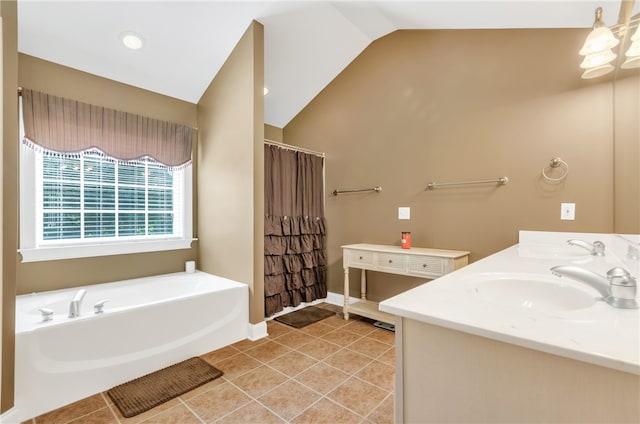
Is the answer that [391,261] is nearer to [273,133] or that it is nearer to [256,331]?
[256,331]

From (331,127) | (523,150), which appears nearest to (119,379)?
(331,127)

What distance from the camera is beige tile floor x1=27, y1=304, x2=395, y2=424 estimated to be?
161cm

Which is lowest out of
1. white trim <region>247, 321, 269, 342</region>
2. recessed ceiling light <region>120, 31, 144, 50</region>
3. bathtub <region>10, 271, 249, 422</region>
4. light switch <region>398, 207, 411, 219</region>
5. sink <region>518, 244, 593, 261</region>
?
white trim <region>247, 321, 269, 342</region>

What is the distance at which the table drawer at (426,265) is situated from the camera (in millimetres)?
2395

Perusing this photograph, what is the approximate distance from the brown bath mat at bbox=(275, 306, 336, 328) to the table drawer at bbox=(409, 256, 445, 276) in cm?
110

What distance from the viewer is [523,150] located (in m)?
2.30

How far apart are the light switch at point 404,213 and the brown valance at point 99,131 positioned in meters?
2.26

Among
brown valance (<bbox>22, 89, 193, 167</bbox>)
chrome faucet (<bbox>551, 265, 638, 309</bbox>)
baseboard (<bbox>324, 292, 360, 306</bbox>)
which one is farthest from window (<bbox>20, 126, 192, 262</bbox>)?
chrome faucet (<bbox>551, 265, 638, 309</bbox>)

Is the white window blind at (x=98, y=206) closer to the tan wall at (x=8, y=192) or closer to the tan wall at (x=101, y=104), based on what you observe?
the tan wall at (x=101, y=104)

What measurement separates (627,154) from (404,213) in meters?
1.65

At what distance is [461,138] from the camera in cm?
262

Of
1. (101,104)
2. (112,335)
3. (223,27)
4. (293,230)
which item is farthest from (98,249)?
(223,27)

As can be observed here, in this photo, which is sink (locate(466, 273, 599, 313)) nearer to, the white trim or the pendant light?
the pendant light

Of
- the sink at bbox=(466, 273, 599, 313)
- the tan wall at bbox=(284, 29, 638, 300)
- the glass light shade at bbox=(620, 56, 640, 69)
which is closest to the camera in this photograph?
the sink at bbox=(466, 273, 599, 313)
